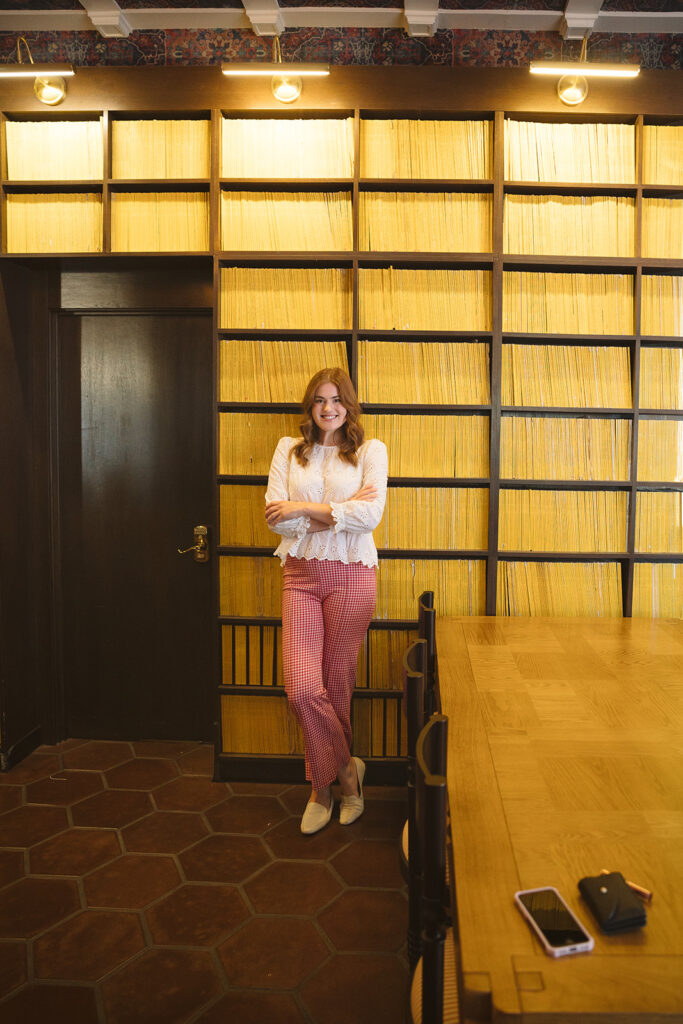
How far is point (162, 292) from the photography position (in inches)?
131

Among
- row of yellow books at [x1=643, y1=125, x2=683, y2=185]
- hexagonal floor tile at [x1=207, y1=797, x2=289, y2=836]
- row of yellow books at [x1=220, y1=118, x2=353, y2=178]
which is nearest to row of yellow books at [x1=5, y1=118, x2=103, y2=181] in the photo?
row of yellow books at [x1=220, y1=118, x2=353, y2=178]

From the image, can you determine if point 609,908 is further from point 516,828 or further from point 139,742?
point 139,742

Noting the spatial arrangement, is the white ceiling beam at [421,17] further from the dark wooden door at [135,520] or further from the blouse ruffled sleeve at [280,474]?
the blouse ruffled sleeve at [280,474]

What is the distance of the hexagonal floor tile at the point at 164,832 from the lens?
102 inches

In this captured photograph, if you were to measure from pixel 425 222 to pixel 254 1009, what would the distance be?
290 cm

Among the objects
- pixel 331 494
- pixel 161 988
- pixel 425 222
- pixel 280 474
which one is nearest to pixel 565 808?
pixel 161 988

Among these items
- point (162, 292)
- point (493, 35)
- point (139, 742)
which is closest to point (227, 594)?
point (139, 742)

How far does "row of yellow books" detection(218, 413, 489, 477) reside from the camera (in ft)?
10.1

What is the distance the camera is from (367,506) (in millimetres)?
2602

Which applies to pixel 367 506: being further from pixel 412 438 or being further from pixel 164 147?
pixel 164 147

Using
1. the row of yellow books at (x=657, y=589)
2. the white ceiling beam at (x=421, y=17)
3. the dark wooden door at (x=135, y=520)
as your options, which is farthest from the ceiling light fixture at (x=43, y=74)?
the row of yellow books at (x=657, y=589)

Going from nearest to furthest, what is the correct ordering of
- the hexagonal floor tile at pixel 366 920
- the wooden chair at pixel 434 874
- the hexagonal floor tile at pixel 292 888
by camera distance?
the wooden chair at pixel 434 874
the hexagonal floor tile at pixel 366 920
the hexagonal floor tile at pixel 292 888

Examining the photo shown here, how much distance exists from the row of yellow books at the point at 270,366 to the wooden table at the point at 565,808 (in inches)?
52.6

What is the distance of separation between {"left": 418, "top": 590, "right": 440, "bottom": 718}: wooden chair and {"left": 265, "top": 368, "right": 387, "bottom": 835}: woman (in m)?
0.50
